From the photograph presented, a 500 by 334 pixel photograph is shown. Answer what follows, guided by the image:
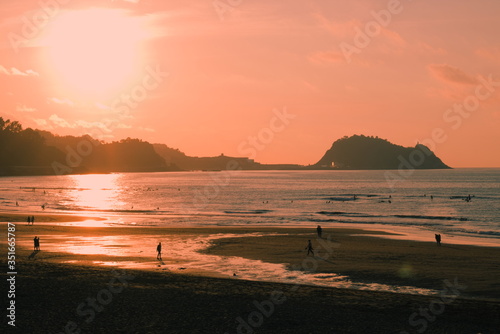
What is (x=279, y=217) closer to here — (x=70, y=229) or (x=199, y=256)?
(x=70, y=229)

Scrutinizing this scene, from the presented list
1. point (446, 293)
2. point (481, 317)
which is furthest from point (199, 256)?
point (481, 317)

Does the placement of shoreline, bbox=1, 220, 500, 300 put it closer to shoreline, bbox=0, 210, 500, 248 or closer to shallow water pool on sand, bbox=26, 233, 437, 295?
shallow water pool on sand, bbox=26, 233, 437, 295

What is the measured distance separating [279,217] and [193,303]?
57.9 meters

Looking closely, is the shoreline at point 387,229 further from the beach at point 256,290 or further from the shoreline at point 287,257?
the beach at point 256,290

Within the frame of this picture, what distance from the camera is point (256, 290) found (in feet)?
81.9

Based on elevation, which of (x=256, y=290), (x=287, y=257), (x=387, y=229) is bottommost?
(x=387, y=229)

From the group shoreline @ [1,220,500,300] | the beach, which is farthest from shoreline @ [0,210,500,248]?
the beach

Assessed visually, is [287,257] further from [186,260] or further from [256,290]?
[256,290]

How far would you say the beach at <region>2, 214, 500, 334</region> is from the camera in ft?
63.9

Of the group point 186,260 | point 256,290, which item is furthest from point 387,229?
point 256,290

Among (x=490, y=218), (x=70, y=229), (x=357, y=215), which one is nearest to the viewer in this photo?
(x=70, y=229)

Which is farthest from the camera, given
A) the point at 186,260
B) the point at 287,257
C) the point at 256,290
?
the point at 287,257

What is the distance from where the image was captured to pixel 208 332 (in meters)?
18.4

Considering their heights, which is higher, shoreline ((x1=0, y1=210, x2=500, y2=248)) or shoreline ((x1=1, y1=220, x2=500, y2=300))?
shoreline ((x1=1, y1=220, x2=500, y2=300))
